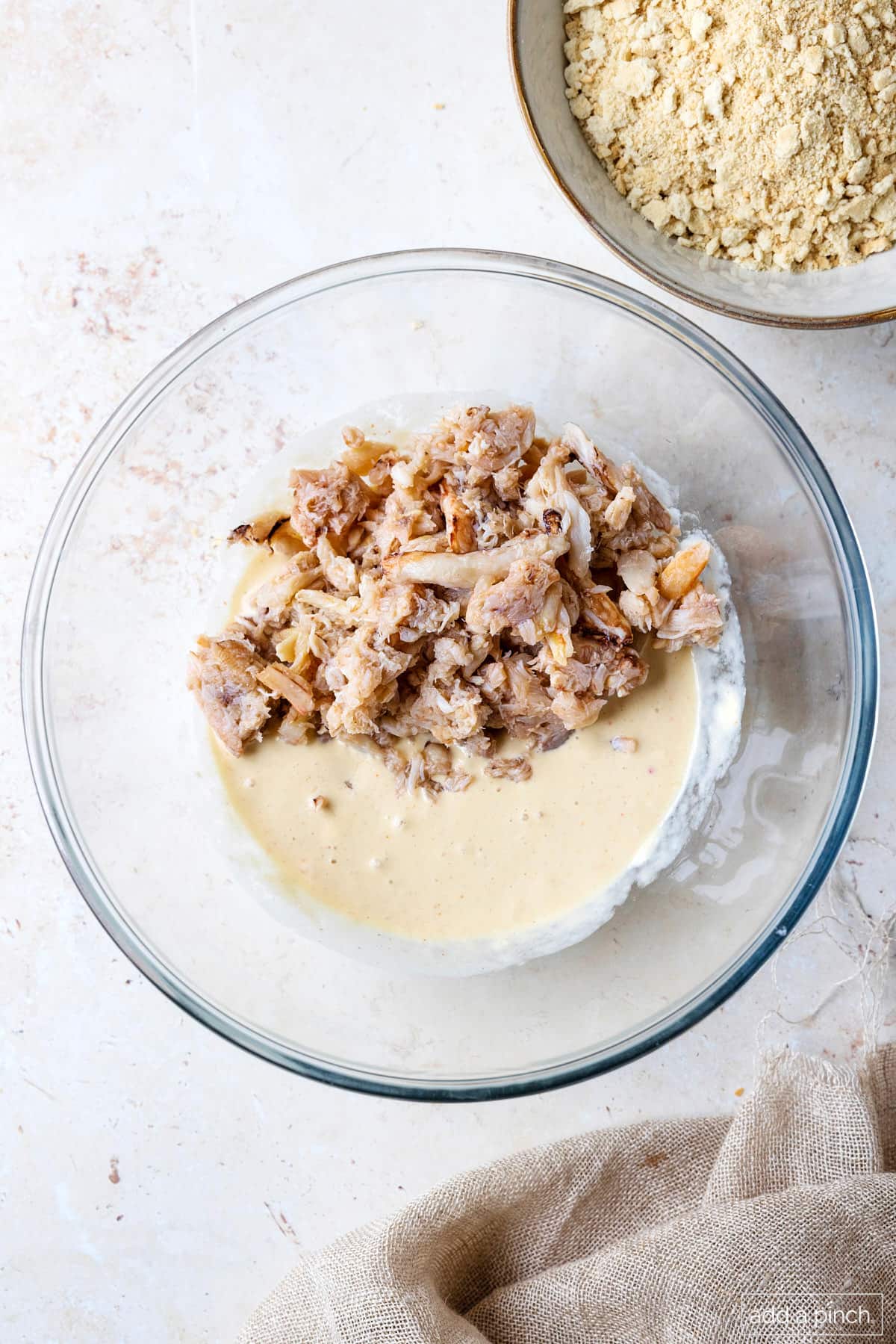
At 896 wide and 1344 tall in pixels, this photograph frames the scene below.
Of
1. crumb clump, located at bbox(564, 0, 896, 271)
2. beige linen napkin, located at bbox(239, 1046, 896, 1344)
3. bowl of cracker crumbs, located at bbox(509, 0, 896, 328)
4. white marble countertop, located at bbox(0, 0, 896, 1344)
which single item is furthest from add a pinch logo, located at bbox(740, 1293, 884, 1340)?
crumb clump, located at bbox(564, 0, 896, 271)

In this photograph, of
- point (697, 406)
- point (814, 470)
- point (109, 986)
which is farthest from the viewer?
point (109, 986)

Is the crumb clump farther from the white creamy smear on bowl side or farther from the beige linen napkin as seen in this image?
the beige linen napkin

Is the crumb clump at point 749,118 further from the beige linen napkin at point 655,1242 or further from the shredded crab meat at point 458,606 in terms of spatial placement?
the beige linen napkin at point 655,1242

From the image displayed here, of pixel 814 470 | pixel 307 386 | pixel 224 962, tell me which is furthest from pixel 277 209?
pixel 224 962

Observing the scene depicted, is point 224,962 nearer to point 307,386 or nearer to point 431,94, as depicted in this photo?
point 307,386

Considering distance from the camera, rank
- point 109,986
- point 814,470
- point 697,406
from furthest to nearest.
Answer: point 109,986 < point 697,406 < point 814,470

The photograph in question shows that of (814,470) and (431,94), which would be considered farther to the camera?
(431,94)

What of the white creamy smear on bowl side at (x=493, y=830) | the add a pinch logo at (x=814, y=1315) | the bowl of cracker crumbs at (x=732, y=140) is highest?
the bowl of cracker crumbs at (x=732, y=140)

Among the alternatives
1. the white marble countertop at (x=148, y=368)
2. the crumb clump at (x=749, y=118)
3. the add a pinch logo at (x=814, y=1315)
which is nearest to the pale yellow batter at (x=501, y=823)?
the white marble countertop at (x=148, y=368)
